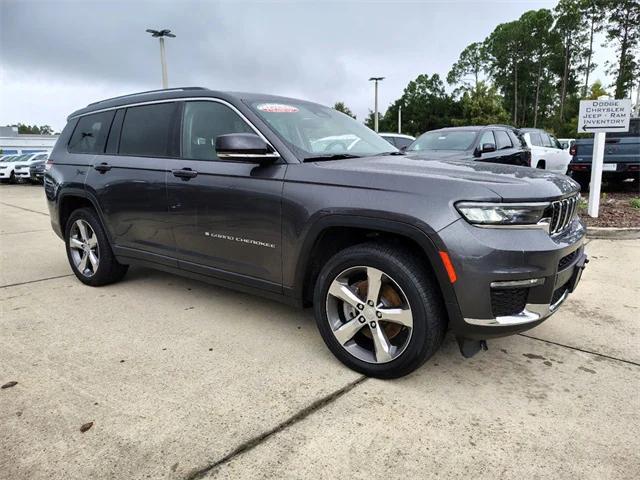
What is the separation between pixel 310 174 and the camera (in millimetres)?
2961

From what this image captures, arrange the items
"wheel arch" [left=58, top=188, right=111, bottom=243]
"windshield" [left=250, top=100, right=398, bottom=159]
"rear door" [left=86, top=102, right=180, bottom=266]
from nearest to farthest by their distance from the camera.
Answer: "windshield" [left=250, top=100, right=398, bottom=159], "rear door" [left=86, top=102, right=180, bottom=266], "wheel arch" [left=58, top=188, right=111, bottom=243]

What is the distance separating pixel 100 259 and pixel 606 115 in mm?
7744

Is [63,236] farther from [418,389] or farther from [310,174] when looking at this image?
[418,389]

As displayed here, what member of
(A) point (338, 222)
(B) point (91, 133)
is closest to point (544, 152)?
(B) point (91, 133)

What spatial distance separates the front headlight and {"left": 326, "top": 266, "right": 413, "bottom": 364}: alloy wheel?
1.80 feet

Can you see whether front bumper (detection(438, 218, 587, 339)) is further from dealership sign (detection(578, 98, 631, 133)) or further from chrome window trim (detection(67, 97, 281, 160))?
dealership sign (detection(578, 98, 631, 133))

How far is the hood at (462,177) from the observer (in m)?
2.46

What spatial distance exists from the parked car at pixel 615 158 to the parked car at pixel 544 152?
2.08ft

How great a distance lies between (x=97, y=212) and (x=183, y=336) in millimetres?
1772

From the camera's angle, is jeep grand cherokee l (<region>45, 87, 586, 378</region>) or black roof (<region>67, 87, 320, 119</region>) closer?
jeep grand cherokee l (<region>45, 87, 586, 378</region>)

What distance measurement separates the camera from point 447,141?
8688 millimetres

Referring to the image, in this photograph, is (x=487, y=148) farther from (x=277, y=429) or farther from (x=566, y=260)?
(x=277, y=429)

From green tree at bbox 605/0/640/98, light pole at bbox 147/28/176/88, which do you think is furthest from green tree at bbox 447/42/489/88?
light pole at bbox 147/28/176/88

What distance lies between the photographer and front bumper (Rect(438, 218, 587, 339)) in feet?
7.78
